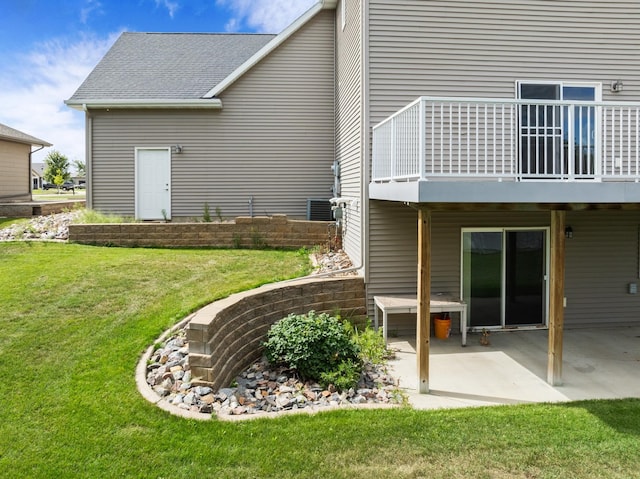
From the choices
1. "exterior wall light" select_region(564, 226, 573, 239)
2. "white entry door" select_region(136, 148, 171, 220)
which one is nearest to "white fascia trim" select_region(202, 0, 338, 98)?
"white entry door" select_region(136, 148, 171, 220)

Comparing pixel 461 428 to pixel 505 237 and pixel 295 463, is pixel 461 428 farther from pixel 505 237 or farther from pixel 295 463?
pixel 505 237

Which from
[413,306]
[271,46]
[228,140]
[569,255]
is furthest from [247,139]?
[569,255]

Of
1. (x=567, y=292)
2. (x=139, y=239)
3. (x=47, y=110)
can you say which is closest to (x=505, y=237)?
(x=567, y=292)

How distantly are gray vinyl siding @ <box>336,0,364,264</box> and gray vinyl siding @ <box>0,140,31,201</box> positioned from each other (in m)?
13.7

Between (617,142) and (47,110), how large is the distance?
38586 mm

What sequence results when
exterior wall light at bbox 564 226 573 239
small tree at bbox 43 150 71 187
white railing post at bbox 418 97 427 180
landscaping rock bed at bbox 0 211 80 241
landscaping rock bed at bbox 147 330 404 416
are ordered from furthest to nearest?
1. small tree at bbox 43 150 71 187
2. landscaping rock bed at bbox 0 211 80 241
3. exterior wall light at bbox 564 226 573 239
4. white railing post at bbox 418 97 427 180
5. landscaping rock bed at bbox 147 330 404 416

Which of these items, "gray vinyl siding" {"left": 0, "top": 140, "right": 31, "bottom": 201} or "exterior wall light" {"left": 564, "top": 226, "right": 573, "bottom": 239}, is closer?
"exterior wall light" {"left": 564, "top": 226, "right": 573, "bottom": 239}

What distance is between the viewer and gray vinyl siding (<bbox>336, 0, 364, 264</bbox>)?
839 cm

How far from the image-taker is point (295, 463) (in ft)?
13.1

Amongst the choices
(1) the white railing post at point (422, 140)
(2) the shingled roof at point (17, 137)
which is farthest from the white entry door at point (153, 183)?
(2) the shingled roof at point (17, 137)

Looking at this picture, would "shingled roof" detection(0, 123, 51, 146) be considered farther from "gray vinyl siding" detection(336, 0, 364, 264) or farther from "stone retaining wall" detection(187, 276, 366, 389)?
A: "stone retaining wall" detection(187, 276, 366, 389)

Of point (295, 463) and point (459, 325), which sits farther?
point (459, 325)

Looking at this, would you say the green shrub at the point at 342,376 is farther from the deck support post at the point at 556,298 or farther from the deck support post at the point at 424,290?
the deck support post at the point at 556,298

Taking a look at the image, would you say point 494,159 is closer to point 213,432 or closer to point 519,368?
point 519,368
